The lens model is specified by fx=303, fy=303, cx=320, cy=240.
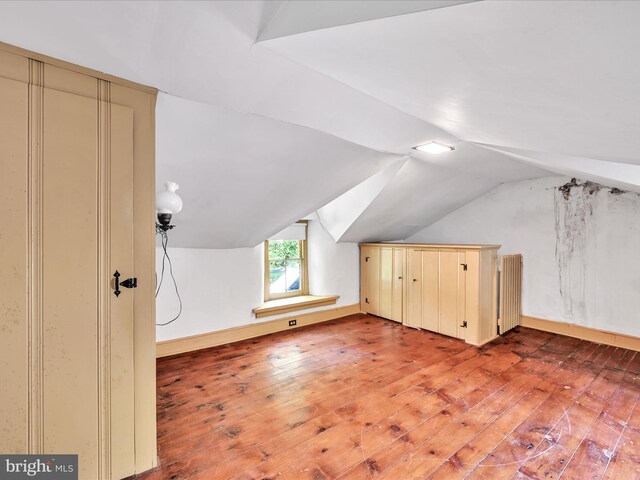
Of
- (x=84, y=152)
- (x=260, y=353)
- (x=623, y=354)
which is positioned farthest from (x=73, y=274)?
(x=623, y=354)

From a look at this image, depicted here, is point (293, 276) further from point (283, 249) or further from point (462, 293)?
point (462, 293)

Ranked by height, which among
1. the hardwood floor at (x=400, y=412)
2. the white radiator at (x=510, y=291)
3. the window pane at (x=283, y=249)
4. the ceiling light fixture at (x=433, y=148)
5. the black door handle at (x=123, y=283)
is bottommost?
the hardwood floor at (x=400, y=412)

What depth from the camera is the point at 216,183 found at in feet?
7.63

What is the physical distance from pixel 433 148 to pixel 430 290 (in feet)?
6.59

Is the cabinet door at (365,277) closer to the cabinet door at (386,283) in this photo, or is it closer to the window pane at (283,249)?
the cabinet door at (386,283)

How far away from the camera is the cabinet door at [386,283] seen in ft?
14.4

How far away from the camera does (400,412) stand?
2.14 metres

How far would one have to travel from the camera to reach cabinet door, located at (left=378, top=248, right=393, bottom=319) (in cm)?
438

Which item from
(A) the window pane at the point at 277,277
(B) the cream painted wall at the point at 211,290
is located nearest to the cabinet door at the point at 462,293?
(B) the cream painted wall at the point at 211,290

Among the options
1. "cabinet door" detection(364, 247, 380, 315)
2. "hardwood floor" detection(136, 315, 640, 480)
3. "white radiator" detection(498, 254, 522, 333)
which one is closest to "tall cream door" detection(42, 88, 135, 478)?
"hardwood floor" detection(136, 315, 640, 480)

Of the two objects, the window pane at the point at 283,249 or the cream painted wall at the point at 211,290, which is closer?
the cream painted wall at the point at 211,290

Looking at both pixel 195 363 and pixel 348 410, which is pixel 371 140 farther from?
pixel 195 363

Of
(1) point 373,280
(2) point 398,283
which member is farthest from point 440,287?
(1) point 373,280

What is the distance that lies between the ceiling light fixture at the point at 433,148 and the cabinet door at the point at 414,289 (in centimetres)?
171
